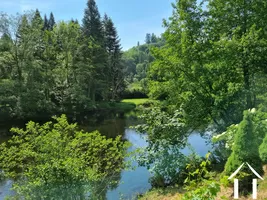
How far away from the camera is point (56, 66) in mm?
26188

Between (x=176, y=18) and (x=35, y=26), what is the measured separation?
17.0 meters

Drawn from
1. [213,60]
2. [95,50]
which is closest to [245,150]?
[213,60]

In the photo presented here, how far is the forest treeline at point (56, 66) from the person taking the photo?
20.6 m

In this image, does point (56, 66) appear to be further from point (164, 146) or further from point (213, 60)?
point (164, 146)

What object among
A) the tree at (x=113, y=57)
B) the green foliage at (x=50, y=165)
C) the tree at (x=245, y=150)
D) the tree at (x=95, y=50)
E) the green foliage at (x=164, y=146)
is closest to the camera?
the tree at (x=245, y=150)

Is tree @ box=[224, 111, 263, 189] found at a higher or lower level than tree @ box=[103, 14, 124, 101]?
lower

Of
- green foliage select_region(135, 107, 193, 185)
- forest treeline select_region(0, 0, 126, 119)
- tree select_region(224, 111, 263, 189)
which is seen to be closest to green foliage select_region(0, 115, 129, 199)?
green foliage select_region(135, 107, 193, 185)

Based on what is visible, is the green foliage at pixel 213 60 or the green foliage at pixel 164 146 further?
the green foliage at pixel 213 60

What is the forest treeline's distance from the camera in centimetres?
2058

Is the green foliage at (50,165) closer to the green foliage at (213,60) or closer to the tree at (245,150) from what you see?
the tree at (245,150)

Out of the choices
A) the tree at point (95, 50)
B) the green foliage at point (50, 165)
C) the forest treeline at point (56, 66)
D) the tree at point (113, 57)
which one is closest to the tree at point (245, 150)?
the green foliage at point (50, 165)

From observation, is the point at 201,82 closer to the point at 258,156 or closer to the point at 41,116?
the point at 258,156

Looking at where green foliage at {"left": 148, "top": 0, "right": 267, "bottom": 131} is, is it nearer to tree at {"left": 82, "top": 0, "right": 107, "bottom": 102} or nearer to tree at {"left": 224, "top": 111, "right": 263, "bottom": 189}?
tree at {"left": 224, "top": 111, "right": 263, "bottom": 189}

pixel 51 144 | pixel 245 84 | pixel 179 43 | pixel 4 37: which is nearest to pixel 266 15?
pixel 245 84
